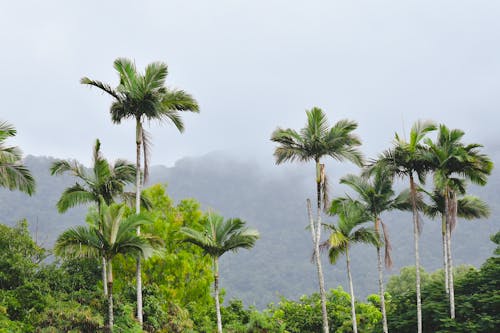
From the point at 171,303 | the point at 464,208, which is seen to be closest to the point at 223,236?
the point at 171,303

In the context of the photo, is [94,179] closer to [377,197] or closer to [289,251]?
[377,197]

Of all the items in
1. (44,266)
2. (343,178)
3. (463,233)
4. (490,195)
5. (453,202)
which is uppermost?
(490,195)

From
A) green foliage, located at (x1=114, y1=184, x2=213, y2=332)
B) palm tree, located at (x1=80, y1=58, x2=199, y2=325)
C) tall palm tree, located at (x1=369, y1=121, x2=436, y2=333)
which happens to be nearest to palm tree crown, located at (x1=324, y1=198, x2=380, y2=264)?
tall palm tree, located at (x1=369, y1=121, x2=436, y2=333)

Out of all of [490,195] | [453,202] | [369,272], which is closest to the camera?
[453,202]

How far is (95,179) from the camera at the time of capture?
806 inches

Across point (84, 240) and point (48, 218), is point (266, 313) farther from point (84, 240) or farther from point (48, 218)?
point (48, 218)

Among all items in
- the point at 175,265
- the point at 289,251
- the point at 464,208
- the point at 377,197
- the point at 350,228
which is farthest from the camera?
the point at 289,251

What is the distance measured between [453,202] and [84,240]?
15.1m

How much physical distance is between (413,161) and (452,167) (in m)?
1.65

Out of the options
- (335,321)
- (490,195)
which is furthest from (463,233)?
(335,321)

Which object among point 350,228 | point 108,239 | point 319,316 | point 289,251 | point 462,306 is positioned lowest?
point 319,316

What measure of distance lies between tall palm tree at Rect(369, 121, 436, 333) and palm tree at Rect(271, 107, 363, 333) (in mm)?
1839

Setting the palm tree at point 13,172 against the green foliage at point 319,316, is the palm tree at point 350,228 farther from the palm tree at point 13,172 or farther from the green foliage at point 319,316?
the palm tree at point 13,172

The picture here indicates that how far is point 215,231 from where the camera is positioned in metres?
20.0
